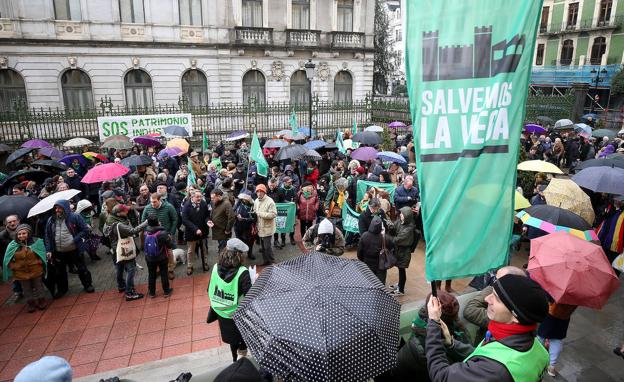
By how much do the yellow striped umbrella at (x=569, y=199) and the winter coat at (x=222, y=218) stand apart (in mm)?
5856

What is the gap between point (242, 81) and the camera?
2820 centimetres

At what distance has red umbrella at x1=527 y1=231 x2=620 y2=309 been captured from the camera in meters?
4.01

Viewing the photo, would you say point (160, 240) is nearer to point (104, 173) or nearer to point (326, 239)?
point (326, 239)

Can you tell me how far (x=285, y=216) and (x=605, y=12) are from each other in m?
44.7

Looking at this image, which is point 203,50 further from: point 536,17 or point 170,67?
point 536,17

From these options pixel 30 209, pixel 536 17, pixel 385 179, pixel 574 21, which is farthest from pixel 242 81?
pixel 574 21

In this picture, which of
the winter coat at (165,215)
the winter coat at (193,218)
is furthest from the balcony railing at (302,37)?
the winter coat at (165,215)

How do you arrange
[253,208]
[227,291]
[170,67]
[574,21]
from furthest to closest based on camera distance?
[574,21] → [170,67] → [253,208] → [227,291]

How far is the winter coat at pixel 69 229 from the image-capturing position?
7039 millimetres

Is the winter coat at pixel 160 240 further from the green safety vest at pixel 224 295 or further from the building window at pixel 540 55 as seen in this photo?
the building window at pixel 540 55

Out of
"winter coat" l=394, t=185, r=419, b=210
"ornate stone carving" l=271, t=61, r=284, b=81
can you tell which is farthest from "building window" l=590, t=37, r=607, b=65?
"winter coat" l=394, t=185, r=419, b=210

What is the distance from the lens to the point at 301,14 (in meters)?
29.1

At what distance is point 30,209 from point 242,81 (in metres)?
22.5

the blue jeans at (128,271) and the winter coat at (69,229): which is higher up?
the winter coat at (69,229)
